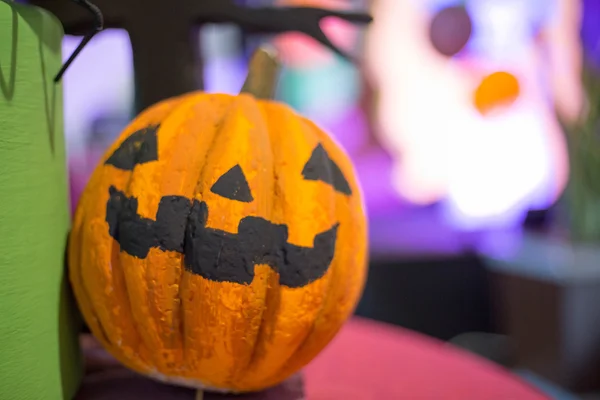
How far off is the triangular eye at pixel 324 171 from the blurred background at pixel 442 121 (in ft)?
4.07

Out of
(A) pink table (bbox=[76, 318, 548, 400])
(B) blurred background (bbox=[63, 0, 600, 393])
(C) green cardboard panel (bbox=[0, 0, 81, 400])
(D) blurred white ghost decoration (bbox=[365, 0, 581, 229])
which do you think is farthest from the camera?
(D) blurred white ghost decoration (bbox=[365, 0, 581, 229])

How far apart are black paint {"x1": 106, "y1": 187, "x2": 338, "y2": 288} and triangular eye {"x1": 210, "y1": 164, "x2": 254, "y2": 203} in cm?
2

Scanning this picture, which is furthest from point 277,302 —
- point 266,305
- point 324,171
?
point 324,171

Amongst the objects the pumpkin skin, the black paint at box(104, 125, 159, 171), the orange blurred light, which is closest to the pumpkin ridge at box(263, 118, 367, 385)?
the pumpkin skin

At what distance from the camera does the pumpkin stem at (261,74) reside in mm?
526

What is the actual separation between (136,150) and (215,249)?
11 cm

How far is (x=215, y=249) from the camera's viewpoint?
395 mm

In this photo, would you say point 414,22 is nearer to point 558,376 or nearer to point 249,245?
point 558,376

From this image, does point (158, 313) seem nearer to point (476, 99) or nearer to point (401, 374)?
point (401, 374)

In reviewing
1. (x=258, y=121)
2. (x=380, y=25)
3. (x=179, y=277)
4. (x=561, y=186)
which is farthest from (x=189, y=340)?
(x=561, y=186)

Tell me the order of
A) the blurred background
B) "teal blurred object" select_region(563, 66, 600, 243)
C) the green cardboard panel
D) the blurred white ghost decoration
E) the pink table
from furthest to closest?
the blurred white ghost decoration
the blurred background
"teal blurred object" select_region(563, 66, 600, 243)
the pink table
the green cardboard panel

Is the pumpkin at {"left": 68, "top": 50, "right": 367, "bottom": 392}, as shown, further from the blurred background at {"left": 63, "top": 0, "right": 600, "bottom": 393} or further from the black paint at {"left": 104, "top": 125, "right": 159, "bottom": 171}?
the blurred background at {"left": 63, "top": 0, "right": 600, "bottom": 393}

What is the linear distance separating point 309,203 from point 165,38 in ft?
0.95

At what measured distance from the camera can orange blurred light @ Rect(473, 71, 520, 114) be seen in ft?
6.35
